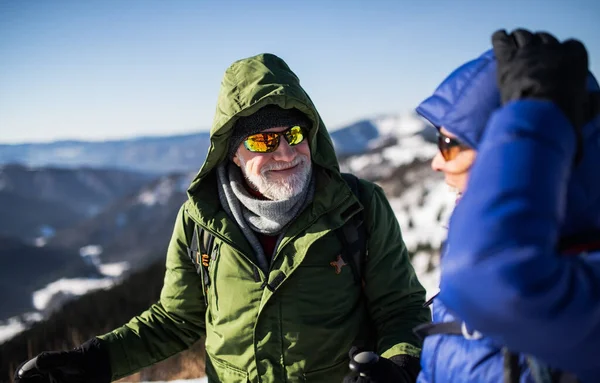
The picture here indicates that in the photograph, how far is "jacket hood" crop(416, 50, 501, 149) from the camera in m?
1.11

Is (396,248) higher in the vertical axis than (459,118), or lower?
lower

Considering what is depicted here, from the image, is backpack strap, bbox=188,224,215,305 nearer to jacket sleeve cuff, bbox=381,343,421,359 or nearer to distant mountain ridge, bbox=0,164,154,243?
jacket sleeve cuff, bbox=381,343,421,359

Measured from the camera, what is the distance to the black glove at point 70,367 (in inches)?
83.6

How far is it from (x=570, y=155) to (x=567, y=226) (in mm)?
196

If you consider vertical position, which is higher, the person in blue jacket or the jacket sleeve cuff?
the person in blue jacket

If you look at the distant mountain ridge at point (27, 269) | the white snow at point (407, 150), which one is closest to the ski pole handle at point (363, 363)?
the white snow at point (407, 150)

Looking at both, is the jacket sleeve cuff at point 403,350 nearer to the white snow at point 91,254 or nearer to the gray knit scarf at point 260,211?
the gray knit scarf at point 260,211

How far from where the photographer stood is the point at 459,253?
0.88 meters

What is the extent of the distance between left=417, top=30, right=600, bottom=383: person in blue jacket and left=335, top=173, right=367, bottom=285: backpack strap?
3.82 feet

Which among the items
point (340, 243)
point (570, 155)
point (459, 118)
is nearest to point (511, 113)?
point (570, 155)

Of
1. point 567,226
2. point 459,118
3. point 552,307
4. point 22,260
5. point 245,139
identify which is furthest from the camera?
point 22,260

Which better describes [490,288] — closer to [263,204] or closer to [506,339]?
[506,339]

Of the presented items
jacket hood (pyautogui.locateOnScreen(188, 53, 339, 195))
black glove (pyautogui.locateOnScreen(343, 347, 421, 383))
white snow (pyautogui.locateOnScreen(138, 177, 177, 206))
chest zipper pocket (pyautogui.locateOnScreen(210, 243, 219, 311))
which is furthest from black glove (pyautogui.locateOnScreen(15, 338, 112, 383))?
white snow (pyautogui.locateOnScreen(138, 177, 177, 206))

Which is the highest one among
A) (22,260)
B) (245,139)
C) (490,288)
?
(245,139)
